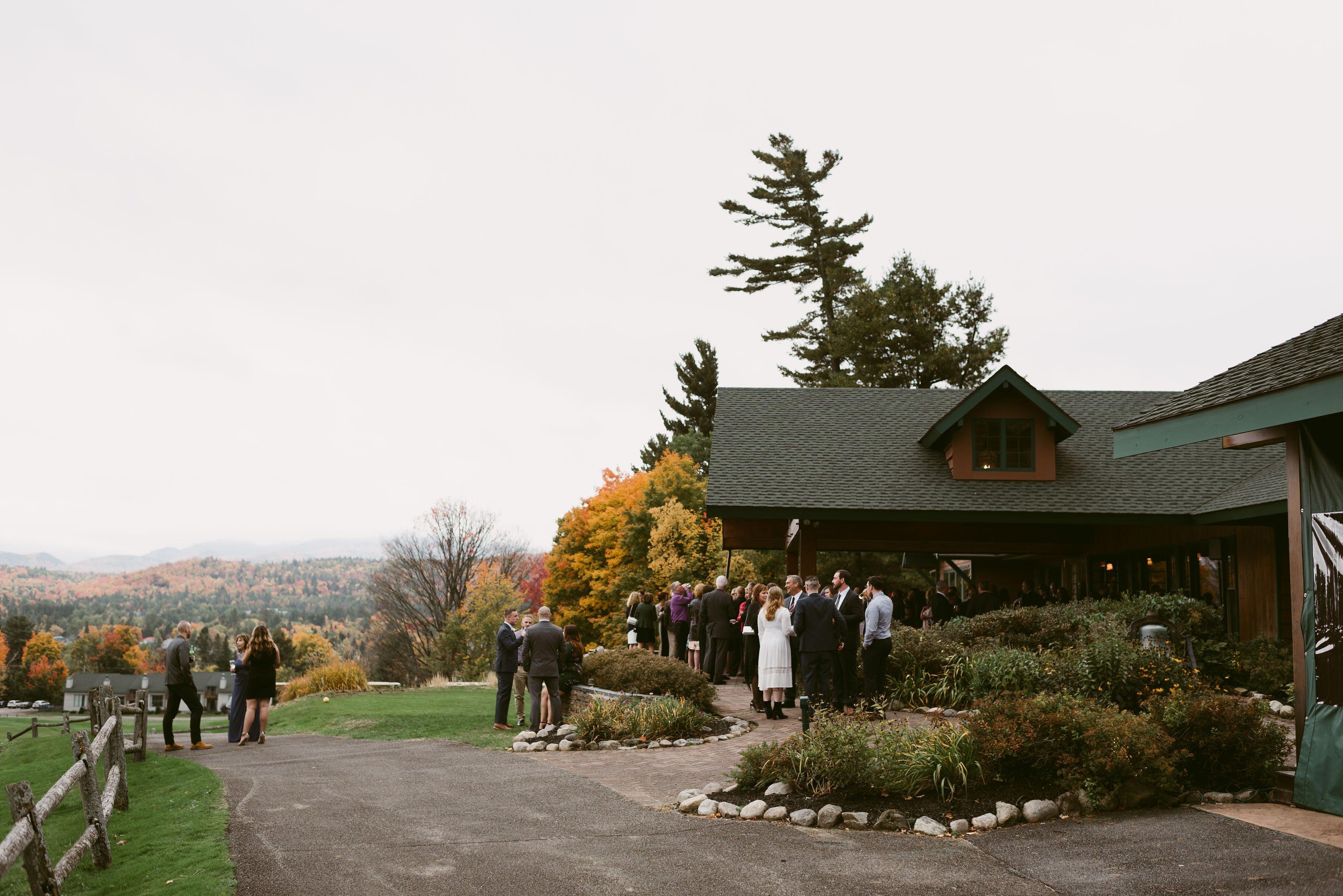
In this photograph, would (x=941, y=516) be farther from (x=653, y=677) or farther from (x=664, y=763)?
(x=664, y=763)

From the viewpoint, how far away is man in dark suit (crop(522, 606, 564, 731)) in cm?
1412

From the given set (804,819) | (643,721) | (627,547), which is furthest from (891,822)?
(627,547)

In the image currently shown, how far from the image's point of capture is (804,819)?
7930 millimetres

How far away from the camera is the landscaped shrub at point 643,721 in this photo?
12.9 metres

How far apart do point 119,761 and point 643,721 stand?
5960mm

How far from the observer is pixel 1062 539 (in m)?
21.0

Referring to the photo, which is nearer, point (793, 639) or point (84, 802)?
point (84, 802)

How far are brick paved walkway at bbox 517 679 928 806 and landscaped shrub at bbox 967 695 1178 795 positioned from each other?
3.67ft

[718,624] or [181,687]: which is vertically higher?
[718,624]

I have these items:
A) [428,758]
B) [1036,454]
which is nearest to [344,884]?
[428,758]

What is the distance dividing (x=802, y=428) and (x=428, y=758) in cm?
1264

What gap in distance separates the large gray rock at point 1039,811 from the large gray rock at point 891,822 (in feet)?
2.94

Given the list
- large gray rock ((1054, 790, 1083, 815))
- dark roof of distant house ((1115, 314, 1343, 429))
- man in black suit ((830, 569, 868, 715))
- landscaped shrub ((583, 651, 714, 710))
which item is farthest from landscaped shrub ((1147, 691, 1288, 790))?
landscaped shrub ((583, 651, 714, 710))

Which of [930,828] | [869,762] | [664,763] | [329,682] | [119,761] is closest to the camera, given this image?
[930,828]
